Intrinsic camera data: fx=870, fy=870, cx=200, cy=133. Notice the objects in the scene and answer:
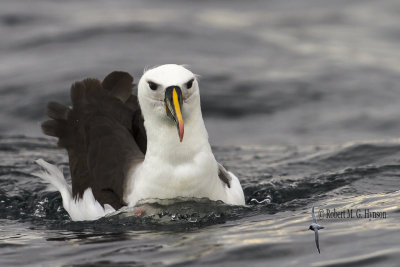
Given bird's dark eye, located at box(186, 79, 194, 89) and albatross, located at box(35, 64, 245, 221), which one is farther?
albatross, located at box(35, 64, 245, 221)

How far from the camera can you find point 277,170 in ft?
36.2

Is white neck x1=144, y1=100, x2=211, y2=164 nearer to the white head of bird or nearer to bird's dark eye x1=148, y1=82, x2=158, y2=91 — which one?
the white head of bird

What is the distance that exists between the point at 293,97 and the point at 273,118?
89 centimetres

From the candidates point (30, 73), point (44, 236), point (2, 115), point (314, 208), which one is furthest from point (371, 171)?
point (30, 73)

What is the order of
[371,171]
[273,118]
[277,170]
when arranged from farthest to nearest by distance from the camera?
1. [273,118]
2. [277,170]
3. [371,171]

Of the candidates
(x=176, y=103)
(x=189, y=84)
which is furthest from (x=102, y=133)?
(x=176, y=103)

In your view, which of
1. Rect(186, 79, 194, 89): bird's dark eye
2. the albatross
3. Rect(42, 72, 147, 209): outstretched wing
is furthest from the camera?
Rect(42, 72, 147, 209): outstretched wing

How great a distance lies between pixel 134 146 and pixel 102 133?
39 cm

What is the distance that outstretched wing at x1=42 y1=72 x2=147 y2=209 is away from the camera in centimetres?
864

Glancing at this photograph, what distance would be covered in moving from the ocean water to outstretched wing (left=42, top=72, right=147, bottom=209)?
48cm

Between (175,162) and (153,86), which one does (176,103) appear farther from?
(175,162)

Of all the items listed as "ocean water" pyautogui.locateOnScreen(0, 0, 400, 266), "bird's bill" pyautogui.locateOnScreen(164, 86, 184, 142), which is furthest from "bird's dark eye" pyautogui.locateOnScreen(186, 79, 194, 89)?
"ocean water" pyautogui.locateOnScreen(0, 0, 400, 266)

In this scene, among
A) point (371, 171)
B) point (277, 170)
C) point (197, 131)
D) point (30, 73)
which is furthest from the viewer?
point (30, 73)

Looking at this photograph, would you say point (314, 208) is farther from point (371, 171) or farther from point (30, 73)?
point (30, 73)
